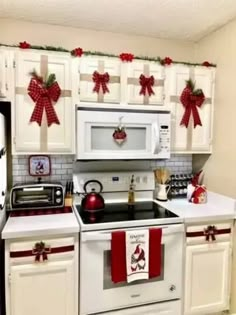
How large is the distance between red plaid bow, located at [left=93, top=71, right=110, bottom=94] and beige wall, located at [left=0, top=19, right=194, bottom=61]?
1.48ft

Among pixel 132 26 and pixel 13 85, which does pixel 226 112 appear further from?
pixel 13 85

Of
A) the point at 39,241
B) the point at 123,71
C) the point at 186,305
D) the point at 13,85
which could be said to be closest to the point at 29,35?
the point at 13,85

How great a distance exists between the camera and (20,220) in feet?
6.29

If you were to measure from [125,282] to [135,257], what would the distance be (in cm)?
20

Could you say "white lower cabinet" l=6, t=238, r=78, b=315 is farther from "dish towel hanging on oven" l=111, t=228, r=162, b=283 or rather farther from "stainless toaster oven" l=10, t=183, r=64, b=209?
"stainless toaster oven" l=10, t=183, r=64, b=209

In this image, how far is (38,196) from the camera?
2207 mm

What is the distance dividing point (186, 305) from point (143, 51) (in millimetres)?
2250

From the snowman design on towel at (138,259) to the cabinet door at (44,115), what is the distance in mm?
923

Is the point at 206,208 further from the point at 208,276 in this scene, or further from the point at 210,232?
the point at 208,276

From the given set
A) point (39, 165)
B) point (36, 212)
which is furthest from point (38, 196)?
point (39, 165)

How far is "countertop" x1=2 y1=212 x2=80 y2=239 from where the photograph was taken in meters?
1.71

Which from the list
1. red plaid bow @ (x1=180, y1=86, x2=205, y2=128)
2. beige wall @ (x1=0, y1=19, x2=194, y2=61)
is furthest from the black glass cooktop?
beige wall @ (x1=0, y1=19, x2=194, y2=61)

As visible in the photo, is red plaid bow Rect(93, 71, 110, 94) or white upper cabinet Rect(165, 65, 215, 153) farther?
white upper cabinet Rect(165, 65, 215, 153)

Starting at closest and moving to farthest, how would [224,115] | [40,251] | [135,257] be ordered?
[40,251]
[135,257]
[224,115]
